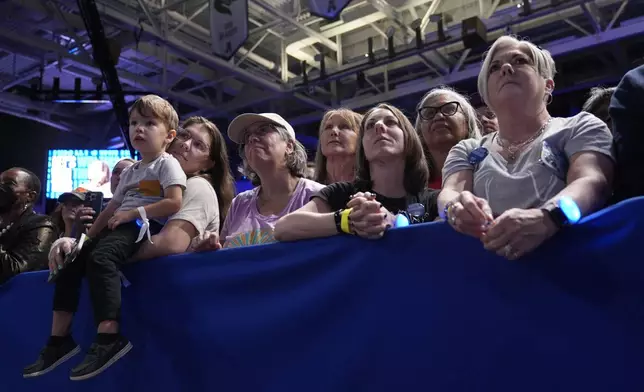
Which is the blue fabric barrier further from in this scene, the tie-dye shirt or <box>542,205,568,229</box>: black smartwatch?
the tie-dye shirt

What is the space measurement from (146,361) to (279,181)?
889 mm

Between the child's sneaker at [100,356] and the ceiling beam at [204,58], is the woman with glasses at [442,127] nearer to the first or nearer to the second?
the child's sneaker at [100,356]

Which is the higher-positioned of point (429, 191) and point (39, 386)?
point (429, 191)

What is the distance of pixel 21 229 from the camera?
→ 278 cm

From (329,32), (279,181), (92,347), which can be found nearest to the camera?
(92,347)

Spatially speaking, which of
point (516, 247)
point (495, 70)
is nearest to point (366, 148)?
point (495, 70)

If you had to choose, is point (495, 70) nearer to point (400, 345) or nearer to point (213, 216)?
point (400, 345)

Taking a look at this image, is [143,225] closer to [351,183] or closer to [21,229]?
[351,183]

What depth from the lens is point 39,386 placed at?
2.06 meters

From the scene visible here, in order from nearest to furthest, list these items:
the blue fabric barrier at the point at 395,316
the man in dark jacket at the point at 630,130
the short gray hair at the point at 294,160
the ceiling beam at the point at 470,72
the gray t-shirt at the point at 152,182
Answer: the blue fabric barrier at the point at 395,316, the man in dark jacket at the point at 630,130, the gray t-shirt at the point at 152,182, the short gray hair at the point at 294,160, the ceiling beam at the point at 470,72

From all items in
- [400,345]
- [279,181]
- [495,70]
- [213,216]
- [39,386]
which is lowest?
[39,386]

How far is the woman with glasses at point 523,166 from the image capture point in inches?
42.5

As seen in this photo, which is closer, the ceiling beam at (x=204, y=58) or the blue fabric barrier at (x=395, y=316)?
the blue fabric barrier at (x=395, y=316)

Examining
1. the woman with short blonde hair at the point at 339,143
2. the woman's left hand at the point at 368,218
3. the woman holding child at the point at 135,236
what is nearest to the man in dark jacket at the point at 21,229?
the woman holding child at the point at 135,236
